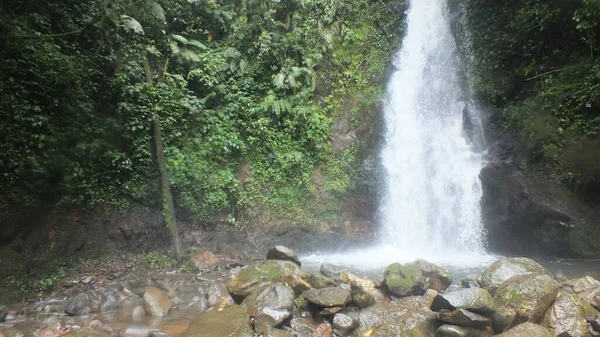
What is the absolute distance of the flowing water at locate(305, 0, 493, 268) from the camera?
10633 mm

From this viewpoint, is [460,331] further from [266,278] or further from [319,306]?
[266,278]

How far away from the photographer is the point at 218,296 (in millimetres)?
6930

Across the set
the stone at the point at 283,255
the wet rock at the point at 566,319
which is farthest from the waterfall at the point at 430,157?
the wet rock at the point at 566,319

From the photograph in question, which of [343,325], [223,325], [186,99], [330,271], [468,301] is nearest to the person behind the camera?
[468,301]

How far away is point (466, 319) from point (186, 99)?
27.2 feet

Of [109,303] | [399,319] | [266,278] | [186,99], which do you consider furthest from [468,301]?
[186,99]

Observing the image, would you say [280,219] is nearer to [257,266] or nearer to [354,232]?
[354,232]

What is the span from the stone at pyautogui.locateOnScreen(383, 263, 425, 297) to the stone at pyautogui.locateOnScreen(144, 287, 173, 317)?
4004mm

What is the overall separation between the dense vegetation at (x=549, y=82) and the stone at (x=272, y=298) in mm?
7932

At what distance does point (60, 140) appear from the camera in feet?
23.8

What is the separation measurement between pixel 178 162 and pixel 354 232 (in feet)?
18.9

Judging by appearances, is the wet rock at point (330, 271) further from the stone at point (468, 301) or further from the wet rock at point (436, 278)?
the stone at point (468, 301)

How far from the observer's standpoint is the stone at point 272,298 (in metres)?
5.69

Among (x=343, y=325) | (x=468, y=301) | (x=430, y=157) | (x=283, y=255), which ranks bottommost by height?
(x=343, y=325)
